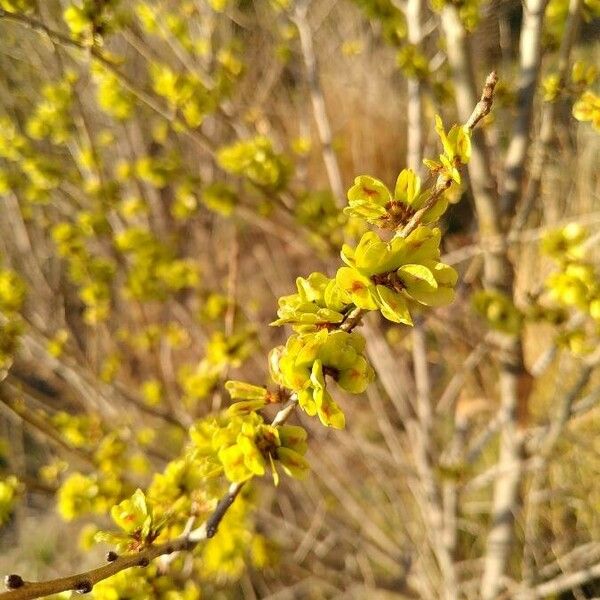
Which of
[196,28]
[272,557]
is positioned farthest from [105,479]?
[196,28]

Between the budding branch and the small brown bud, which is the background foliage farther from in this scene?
the small brown bud

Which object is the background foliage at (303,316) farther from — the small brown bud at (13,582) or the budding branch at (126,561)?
the small brown bud at (13,582)

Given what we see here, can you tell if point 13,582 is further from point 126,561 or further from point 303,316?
point 303,316

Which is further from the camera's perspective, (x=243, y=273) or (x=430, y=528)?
(x=243, y=273)

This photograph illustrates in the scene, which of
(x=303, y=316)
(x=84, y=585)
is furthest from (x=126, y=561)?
(x=303, y=316)

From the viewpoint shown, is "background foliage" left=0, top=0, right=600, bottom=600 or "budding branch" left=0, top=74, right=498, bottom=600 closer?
"budding branch" left=0, top=74, right=498, bottom=600

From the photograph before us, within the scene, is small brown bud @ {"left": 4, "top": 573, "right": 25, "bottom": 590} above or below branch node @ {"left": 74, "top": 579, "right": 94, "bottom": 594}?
above

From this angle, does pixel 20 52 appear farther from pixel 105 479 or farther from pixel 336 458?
pixel 336 458

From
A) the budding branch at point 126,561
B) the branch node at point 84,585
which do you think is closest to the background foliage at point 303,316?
the budding branch at point 126,561

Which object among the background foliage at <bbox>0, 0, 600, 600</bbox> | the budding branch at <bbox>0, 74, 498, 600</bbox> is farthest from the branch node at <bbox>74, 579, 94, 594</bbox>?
the background foliage at <bbox>0, 0, 600, 600</bbox>

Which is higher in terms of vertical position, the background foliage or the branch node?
the background foliage

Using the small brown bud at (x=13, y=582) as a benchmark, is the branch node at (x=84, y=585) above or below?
below
